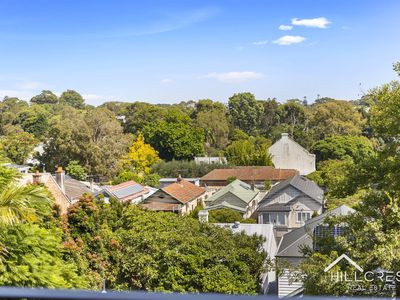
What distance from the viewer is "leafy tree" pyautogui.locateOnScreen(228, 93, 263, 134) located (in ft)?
176

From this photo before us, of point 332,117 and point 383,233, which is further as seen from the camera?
point 332,117

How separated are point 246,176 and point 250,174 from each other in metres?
0.39

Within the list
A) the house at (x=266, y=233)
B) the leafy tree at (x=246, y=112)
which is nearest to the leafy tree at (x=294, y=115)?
the leafy tree at (x=246, y=112)

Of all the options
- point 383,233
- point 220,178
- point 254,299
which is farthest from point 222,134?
point 254,299

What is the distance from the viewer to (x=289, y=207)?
70.5ft

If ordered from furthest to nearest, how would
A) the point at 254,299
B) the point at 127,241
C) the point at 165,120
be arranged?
the point at 165,120, the point at 127,241, the point at 254,299

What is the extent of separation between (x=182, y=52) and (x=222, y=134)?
29.4 metres

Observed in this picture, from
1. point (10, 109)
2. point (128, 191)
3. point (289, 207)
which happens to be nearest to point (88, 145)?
point (128, 191)

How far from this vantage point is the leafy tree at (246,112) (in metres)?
53.8

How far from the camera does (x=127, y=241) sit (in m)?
11.1

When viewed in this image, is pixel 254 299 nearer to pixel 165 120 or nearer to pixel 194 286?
pixel 194 286

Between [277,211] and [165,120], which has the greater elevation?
[165,120]

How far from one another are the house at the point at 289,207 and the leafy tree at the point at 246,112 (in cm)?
3010

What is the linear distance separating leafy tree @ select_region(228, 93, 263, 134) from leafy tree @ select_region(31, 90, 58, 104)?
43.1 meters
